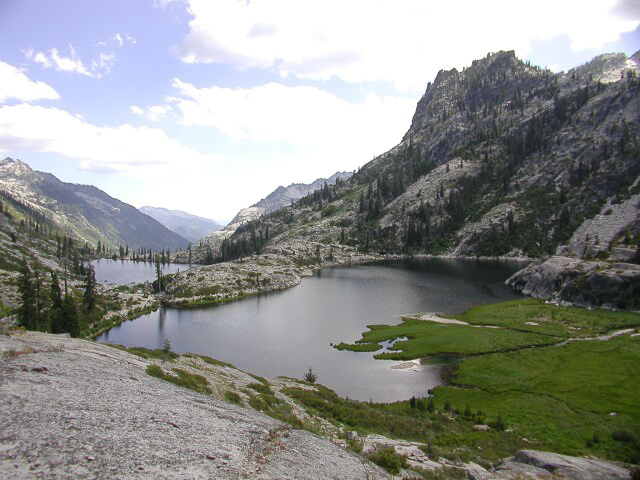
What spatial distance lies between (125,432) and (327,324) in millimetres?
84285

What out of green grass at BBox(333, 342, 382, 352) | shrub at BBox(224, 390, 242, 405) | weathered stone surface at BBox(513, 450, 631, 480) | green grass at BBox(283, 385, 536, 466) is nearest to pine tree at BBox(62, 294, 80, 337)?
green grass at BBox(333, 342, 382, 352)

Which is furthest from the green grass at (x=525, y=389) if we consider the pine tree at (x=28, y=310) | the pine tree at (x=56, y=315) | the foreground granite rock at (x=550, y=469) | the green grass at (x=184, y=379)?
the pine tree at (x=28, y=310)

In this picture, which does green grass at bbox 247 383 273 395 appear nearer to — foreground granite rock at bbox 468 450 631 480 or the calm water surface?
foreground granite rock at bbox 468 450 631 480

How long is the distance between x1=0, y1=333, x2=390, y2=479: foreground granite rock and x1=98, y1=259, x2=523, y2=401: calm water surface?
124 ft

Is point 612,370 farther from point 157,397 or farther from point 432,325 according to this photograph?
point 157,397

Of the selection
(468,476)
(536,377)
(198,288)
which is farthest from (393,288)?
Answer: (468,476)

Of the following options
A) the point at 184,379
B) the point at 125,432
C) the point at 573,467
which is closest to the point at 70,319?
the point at 184,379

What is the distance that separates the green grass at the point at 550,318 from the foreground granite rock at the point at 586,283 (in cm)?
629

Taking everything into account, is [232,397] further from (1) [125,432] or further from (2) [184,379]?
(1) [125,432]

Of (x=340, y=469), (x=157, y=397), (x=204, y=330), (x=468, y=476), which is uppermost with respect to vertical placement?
(x=157, y=397)

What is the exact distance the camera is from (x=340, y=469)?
60.7 feet

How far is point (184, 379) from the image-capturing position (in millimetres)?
28766

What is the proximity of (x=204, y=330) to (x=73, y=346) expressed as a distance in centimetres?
7334

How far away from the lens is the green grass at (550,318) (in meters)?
80.9
